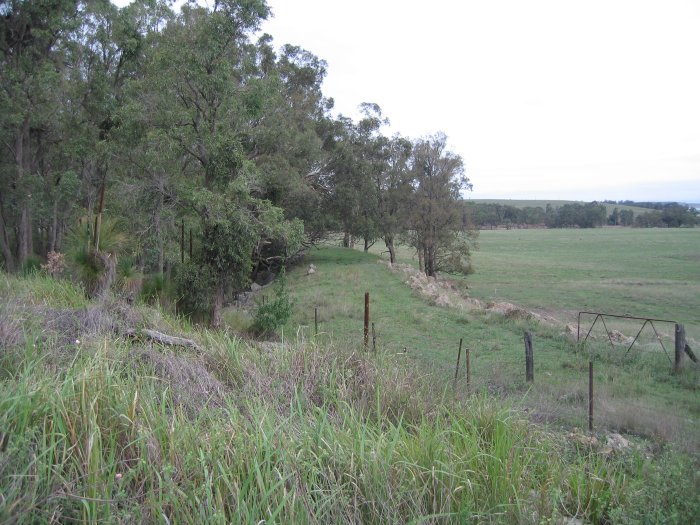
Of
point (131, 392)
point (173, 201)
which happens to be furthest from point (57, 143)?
point (131, 392)

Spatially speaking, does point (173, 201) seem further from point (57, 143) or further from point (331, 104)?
point (331, 104)

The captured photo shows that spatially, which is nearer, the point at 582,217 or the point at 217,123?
the point at 217,123

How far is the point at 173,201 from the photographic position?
1556 centimetres

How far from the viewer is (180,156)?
15852mm

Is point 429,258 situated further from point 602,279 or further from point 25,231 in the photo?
point 25,231

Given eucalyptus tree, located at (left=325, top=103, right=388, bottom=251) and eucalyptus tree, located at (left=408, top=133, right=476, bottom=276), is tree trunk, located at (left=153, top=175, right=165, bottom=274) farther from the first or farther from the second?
eucalyptus tree, located at (left=408, top=133, right=476, bottom=276)

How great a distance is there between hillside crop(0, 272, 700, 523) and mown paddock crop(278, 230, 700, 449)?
4.61ft

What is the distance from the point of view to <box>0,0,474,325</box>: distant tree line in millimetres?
14086

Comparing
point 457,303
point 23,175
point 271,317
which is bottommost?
point 457,303

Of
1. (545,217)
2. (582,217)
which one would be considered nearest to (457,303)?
(582,217)

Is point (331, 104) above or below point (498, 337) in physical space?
above

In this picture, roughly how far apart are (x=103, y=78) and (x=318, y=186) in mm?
16705

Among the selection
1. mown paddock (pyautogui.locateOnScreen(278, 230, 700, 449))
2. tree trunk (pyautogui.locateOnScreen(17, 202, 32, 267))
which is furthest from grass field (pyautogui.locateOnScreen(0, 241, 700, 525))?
tree trunk (pyautogui.locateOnScreen(17, 202, 32, 267))

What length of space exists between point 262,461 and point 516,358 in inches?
484
